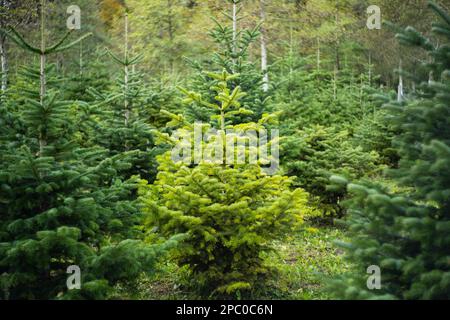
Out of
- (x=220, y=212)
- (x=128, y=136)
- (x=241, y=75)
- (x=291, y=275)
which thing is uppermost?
(x=241, y=75)

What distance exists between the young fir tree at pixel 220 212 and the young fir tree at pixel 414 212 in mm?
1472

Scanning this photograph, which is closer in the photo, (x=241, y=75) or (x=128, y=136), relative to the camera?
(x=128, y=136)

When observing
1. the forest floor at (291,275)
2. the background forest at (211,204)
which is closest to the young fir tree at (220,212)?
the background forest at (211,204)

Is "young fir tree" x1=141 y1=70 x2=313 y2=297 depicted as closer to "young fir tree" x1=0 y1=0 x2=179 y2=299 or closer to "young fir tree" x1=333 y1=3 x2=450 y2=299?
"young fir tree" x1=0 y1=0 x2=179 y2=299

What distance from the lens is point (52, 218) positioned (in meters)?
4.66

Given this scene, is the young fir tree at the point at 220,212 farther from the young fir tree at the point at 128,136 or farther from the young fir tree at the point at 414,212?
the young fir tree at the point at 128,136

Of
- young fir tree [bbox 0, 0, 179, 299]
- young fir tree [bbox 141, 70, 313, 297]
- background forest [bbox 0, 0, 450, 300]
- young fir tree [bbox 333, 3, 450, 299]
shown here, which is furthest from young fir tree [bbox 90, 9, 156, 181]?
young fir tree [bbox 333, 3, 450, 299]

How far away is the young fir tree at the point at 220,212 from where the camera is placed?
566 cm

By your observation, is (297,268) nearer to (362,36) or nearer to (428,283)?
(428,283)

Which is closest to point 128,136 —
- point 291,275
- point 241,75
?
point 241,75

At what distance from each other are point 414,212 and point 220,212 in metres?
2.55

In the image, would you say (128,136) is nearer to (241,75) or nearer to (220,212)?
(241,75)

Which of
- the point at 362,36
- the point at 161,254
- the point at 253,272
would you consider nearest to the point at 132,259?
the point at 161,254

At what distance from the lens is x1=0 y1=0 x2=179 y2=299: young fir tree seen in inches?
177
